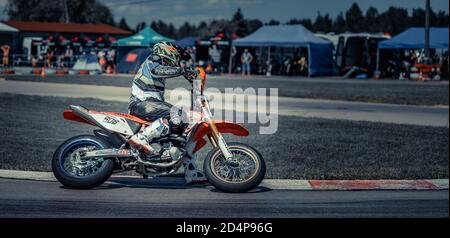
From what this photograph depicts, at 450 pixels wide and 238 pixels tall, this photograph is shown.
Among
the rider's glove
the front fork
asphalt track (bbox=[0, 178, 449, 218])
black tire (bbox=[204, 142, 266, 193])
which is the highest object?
the rider's glove

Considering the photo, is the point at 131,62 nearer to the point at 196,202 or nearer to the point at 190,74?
the point at 190,74

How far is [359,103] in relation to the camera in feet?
73.5

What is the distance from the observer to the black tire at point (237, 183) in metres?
8.12

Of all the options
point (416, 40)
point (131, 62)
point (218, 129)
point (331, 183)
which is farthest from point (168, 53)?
point (416, 40)

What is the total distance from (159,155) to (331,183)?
2.25m

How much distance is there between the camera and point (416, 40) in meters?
40.4

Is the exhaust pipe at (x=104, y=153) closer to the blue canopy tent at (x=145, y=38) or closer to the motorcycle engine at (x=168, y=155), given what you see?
the motorcycle engine at (x=168, y=155)

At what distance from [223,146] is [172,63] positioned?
3.66ft

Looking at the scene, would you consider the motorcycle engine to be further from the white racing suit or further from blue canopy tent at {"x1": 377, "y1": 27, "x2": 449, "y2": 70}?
blue canopy tent at {"x1": 377, "y1": 27, "x2": 449, "y2": 70}

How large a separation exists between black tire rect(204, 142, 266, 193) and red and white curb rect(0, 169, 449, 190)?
74 cm

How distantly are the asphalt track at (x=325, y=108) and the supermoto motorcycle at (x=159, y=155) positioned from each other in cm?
872

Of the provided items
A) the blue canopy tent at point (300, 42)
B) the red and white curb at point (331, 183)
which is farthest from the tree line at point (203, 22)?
the red and white curb at point (331, 183)

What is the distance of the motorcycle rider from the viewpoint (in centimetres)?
820

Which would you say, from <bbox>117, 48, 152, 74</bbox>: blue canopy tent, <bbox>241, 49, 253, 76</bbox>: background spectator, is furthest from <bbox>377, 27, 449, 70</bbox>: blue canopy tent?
<bbox>117, 48, 152, 74</bbox>: blue canopy tent
